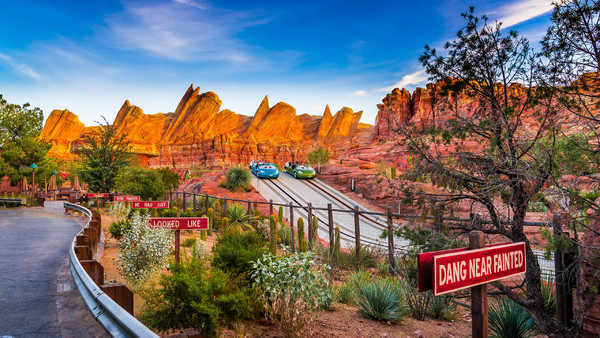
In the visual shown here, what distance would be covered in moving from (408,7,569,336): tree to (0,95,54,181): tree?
3509cm

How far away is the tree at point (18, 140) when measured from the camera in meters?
32.3

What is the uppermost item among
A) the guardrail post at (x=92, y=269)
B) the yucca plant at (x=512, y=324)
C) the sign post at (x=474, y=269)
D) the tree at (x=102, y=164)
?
the tree at (x=102, y=164)

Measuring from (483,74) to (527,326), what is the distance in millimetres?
3909

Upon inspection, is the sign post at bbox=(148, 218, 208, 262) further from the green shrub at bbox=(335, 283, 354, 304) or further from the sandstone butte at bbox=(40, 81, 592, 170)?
the sandstone butte at bbox=(40, 81, 592, 170)

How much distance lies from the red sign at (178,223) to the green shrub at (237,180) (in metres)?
23.9

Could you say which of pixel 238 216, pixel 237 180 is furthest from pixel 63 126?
pixel 238 216

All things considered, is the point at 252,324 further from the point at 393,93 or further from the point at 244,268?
the point at 393,93

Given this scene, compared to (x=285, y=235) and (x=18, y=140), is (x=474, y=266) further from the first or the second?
(x=18, y=140)

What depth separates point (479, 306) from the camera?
121 inches

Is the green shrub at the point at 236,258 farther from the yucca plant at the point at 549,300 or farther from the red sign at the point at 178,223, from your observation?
the yucca plant at the point at 549,300

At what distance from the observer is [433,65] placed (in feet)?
21.4

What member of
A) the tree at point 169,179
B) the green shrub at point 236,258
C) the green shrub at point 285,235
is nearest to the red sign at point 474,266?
the green shrub at point 236,258

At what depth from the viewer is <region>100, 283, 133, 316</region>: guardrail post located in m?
3.71

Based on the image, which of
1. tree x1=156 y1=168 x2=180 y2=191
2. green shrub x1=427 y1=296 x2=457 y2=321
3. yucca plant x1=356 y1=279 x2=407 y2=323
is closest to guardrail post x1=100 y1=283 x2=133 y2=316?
yucca plant x1=356 y1=279 x2=407 y2=323
